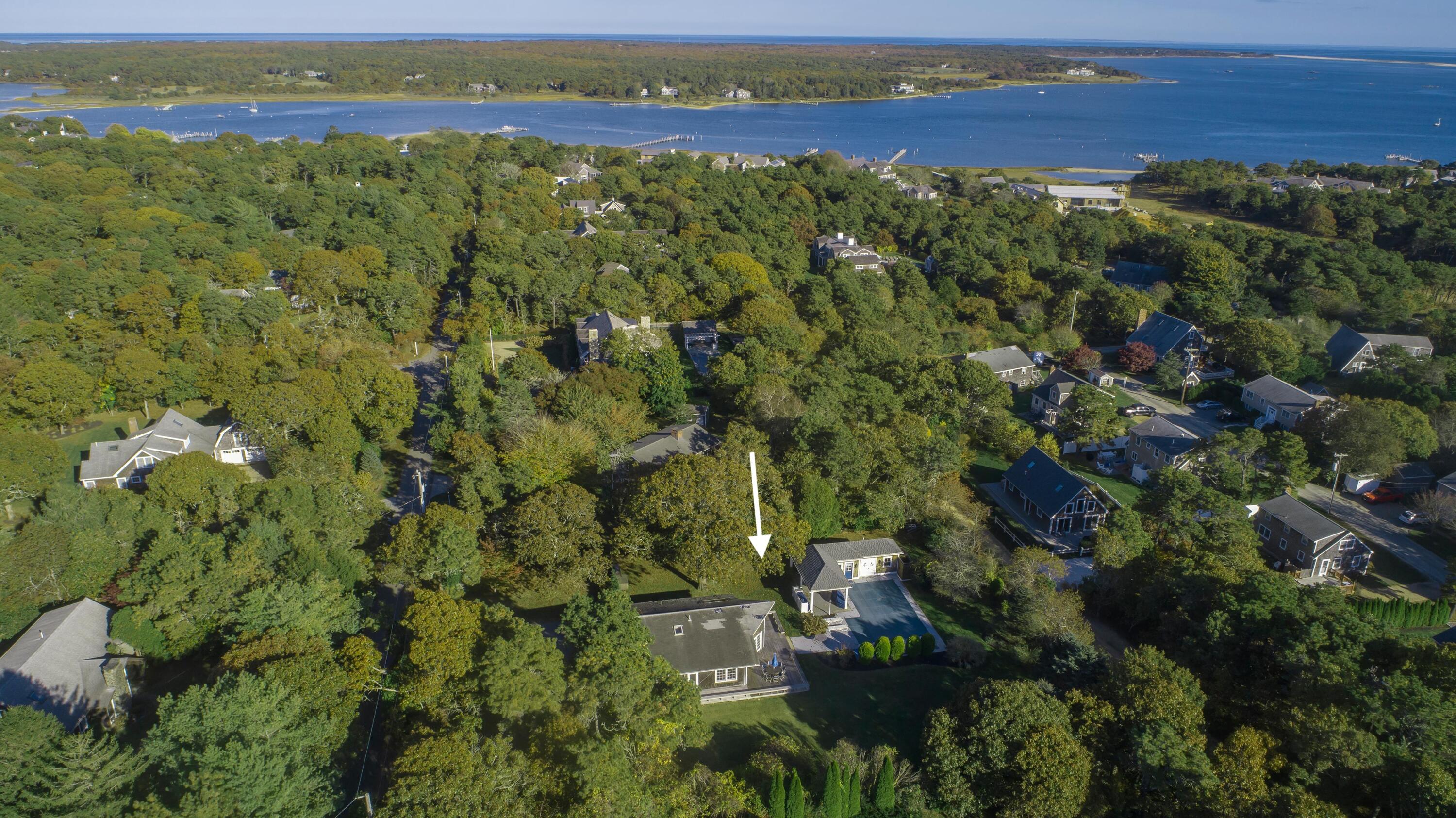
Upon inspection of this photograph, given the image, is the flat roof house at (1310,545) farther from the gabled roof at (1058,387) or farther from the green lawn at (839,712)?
the green lawn at (839,712)

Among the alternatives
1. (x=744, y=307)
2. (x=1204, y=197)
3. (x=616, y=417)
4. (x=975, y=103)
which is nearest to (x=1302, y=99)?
(x=975, y=103)

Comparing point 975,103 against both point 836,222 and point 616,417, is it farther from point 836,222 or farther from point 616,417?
point 616,417

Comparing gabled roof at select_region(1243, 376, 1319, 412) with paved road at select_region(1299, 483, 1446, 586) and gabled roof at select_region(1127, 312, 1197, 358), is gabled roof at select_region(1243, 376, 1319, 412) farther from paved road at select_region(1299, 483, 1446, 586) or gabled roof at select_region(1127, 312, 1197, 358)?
paved road at select_region(1299, 483, 1446, 586)

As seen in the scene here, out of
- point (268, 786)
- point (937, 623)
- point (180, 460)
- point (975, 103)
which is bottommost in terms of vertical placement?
point (937, 623)

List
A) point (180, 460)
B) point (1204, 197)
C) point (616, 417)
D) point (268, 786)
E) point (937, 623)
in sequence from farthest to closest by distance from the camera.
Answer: point (1204, 197), point (616, 417), point (180, 460), point (937, 623), point (268, 786)

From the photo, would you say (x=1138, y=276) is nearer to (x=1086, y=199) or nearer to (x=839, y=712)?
(x=1086, y=199)

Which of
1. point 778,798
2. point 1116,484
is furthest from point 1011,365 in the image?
point 778,798

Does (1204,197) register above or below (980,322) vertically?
above
